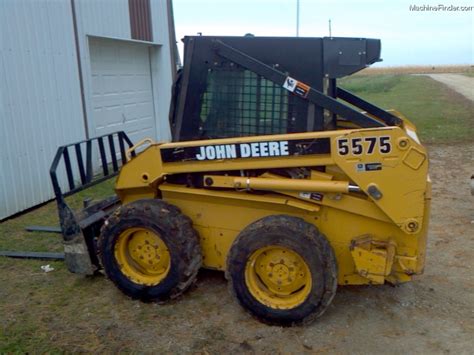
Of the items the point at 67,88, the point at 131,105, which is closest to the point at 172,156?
the point at 67,88

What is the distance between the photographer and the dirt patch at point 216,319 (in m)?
3.65

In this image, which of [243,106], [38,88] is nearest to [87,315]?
[243,106]

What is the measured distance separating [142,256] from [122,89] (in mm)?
6701

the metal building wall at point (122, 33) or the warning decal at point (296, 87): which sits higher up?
the metal building wall at point (122, 33)

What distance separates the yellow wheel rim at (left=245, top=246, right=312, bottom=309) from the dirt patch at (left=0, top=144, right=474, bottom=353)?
220 millimetres

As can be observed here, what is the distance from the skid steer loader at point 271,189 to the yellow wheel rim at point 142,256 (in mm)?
10

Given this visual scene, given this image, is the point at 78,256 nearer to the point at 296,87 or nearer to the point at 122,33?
the point at 296,87

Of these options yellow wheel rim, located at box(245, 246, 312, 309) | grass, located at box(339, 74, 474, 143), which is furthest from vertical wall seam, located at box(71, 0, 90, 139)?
grass, located at box(339, 74, 474, 143)

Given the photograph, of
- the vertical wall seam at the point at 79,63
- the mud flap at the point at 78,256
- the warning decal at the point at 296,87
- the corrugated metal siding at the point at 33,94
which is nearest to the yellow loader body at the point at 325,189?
the warning decal at the point at 296,87

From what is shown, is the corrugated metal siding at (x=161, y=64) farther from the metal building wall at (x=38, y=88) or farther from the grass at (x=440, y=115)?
the grass at (x=440, y=115)

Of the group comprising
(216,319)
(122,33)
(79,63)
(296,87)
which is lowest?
(216,319)

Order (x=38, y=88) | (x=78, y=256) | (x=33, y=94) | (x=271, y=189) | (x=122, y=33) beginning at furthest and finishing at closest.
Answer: (x=122, y=33), (x=38, y=88), (x=33, y=94), (x=78, y=256), (x=271, y=189)

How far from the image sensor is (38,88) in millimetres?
7281

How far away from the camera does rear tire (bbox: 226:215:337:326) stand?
12.0ft
